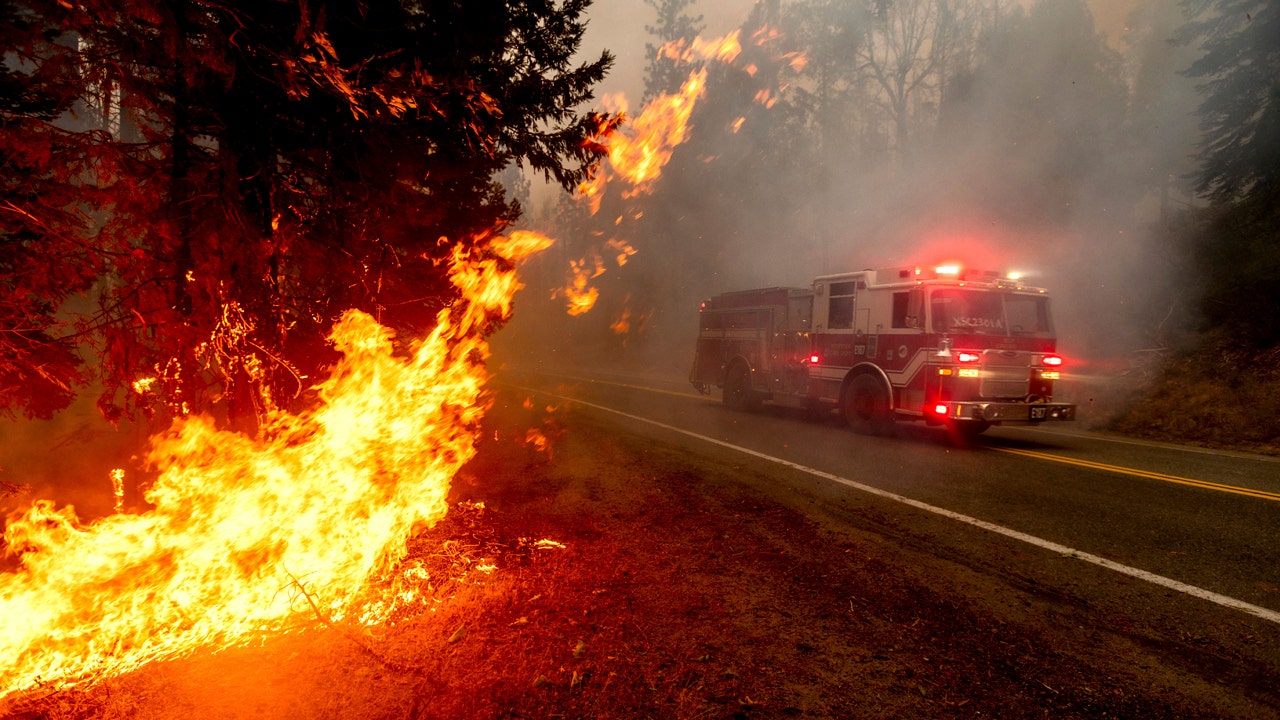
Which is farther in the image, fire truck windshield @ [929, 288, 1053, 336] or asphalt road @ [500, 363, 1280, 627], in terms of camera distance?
fire truck windshield @ [929, 288, 1053, 336]

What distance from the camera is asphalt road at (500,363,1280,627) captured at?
185 inches

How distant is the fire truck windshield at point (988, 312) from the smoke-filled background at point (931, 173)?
924 cm

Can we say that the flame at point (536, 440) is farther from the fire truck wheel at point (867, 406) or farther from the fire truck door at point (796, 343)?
the fire truck wheel at point (867, 406)

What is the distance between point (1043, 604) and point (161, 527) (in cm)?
579

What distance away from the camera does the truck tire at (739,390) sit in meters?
15.0

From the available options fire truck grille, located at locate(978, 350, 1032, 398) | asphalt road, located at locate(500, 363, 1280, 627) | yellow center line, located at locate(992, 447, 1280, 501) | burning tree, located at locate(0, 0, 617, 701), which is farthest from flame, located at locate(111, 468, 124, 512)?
yellow center line, located at locate(992, 447, 1280, 501)

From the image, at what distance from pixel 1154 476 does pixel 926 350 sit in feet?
10.9

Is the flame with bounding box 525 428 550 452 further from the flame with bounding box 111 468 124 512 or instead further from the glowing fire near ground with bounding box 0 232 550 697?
the flame with bounding box 111 468 124 512

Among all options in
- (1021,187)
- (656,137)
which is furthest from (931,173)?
(656,137)

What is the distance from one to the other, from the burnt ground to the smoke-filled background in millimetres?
17123

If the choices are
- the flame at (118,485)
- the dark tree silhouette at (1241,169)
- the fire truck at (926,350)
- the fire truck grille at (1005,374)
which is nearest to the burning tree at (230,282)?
the flame at (118,485)

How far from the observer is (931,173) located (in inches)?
1013

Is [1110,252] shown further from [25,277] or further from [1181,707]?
[25,277]

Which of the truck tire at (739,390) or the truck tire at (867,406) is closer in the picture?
the truck tire at (867,406)
